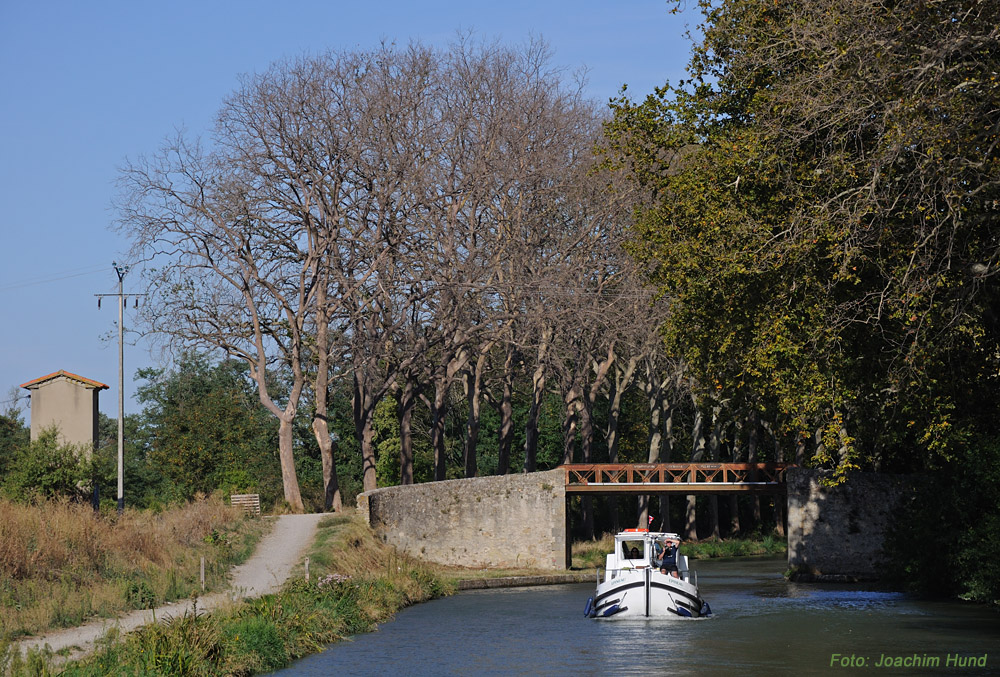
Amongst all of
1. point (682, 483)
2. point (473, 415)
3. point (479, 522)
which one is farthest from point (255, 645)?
point (473, 415)

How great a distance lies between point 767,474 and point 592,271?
977 centimetres

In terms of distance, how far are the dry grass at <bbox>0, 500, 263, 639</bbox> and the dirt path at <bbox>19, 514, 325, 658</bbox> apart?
0.38 m

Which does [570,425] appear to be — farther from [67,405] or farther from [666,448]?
[67,405]

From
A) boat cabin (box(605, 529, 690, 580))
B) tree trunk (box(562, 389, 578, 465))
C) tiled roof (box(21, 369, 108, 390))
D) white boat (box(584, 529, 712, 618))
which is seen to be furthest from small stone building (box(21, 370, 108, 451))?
white boat (box(584, 529, 712, 618))

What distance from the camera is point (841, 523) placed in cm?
4062

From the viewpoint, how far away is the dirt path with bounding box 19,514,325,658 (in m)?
18.8

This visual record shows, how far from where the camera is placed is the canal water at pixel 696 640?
858 inches

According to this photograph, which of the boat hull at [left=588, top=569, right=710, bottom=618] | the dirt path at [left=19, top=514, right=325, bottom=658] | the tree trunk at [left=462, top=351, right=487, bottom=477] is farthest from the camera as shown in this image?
the tree trunk at [left=462, top=351, right=487, bottom=477]

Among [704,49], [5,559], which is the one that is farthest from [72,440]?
[704,49]

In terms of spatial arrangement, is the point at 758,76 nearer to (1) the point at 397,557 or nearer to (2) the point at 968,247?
(2) the point at 968,247

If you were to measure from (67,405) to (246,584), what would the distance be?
71.0 feet

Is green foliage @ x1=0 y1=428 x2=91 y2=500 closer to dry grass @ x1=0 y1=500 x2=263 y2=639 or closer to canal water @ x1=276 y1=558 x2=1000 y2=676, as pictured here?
dry grass @ x1=0 y1=500 x2=263 y2=639

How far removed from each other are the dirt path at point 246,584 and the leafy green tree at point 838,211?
1133 cm

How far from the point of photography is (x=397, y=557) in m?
39.9
